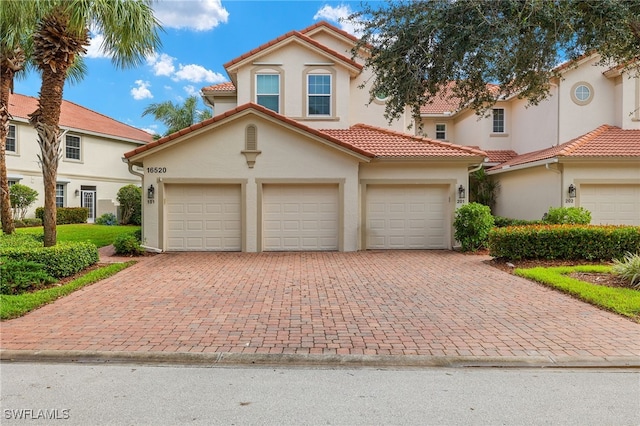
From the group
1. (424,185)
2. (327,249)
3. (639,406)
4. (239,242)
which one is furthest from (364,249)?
(639,406)

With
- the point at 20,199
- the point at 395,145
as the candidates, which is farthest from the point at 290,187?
the point at 20,199

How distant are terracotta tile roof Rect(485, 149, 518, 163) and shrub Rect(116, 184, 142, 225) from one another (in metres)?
20.8

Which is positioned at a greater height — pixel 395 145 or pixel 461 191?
pixel 395 145

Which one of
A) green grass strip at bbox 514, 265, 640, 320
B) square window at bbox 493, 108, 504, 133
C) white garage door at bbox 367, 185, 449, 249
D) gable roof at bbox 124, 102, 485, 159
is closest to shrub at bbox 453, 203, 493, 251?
white garage door at bbox 367, 185, 449, 249

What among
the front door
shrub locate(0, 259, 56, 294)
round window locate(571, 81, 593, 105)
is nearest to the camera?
shrub locate(0, 259, 56, 294)

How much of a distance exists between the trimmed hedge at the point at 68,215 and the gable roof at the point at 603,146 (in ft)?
78.2

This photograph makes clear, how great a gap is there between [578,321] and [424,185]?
28.0 ft

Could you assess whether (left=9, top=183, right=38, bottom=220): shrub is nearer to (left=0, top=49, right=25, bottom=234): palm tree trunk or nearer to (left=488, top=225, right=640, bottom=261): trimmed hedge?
(left=0, top=49, right=25, bottom=234): palm tree trunk

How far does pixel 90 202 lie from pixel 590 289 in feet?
92.1

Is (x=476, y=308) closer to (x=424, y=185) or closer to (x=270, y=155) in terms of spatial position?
(x=424, y=185)

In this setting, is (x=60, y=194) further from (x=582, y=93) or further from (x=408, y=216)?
(x=582, y=93)

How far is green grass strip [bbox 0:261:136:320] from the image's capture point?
6.22 meters

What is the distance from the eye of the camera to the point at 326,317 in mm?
6152

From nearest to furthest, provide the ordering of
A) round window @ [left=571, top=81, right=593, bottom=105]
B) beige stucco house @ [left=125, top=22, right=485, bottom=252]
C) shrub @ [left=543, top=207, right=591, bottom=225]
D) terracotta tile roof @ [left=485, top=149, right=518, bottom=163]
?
shrub @ [left=543, top=207, right=591, bottom=225]
beige stucco house @ [left=125, top=22, right=485, bottom=252]
round window @ [left=571, top=81, right=593, bottom=105]
terracotta tile roof @ [left=485, top=149, right=518, bottom=163]
